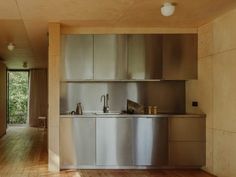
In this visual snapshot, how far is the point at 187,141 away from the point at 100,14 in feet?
8.01

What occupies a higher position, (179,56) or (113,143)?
(179,56)

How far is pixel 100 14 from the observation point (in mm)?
4738

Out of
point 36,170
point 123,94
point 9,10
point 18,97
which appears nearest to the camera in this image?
point 9,10

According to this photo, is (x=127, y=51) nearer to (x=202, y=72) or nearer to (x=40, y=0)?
(x=202, y=72)

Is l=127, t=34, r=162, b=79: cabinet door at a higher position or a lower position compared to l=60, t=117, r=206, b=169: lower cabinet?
higher

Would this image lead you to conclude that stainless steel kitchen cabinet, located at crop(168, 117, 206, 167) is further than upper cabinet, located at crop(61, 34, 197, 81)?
No

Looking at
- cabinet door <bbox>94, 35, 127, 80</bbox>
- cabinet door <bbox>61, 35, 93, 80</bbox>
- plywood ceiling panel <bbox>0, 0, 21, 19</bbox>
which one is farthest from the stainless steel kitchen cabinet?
plywood ceiling panel <bbox>0, 0, 21, 19</bbox>

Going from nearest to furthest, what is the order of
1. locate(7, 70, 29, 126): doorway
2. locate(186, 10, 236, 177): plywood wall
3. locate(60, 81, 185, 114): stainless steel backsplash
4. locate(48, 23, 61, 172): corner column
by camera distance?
locate(186, 10, 236, 177): plywood wall, locate(48, 23, 61, 172): corner column, locate(60, 81, 185, 114): stainless steel backsplash, locate(7, 70, 29, 126): doorway

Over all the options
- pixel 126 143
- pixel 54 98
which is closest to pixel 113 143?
pixel 126 143

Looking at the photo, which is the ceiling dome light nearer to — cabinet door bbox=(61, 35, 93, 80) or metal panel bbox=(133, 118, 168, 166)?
cabinet door bbox=(61, 35, 93, 80)

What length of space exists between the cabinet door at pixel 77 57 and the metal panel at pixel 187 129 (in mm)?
1600

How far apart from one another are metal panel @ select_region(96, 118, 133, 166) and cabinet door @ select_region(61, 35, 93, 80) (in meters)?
0.87

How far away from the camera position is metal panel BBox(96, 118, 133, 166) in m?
5.22

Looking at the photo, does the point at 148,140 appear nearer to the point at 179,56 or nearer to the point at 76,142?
the point at 76,142
